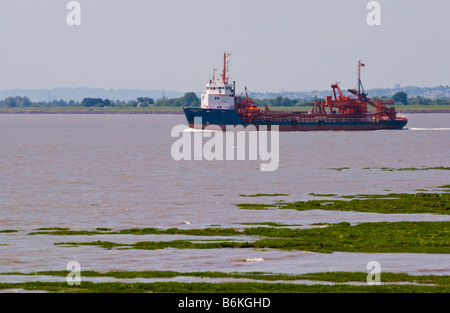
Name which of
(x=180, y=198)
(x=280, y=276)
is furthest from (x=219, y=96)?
(x=280, y=276)

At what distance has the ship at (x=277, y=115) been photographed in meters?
148

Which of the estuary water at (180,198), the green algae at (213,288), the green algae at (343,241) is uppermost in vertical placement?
the green algae at (213,288)

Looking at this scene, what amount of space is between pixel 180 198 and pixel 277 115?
10823 cm

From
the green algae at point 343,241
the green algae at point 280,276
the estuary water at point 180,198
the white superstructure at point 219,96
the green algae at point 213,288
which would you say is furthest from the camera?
the white superstructure at point 219,96

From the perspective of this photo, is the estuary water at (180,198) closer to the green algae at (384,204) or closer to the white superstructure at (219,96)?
the green algae at (384,204)

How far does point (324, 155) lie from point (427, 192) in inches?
1865

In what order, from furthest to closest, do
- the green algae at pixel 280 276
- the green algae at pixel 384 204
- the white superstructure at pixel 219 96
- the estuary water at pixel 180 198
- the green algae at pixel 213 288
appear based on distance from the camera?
the white superstructure at pixel 219 96, the green algae at pixel 384 204, the estuary water at pixel 180 198, the green algae at pixel 280 276, the green algae at pixel 213 288

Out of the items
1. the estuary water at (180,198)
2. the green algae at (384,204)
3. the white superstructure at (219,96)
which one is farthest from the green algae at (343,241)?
the white superstructure at (219,96)

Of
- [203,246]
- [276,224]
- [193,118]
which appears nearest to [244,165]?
[276,224]

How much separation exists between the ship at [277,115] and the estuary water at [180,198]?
4255 centimetres

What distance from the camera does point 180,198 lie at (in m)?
51.2
